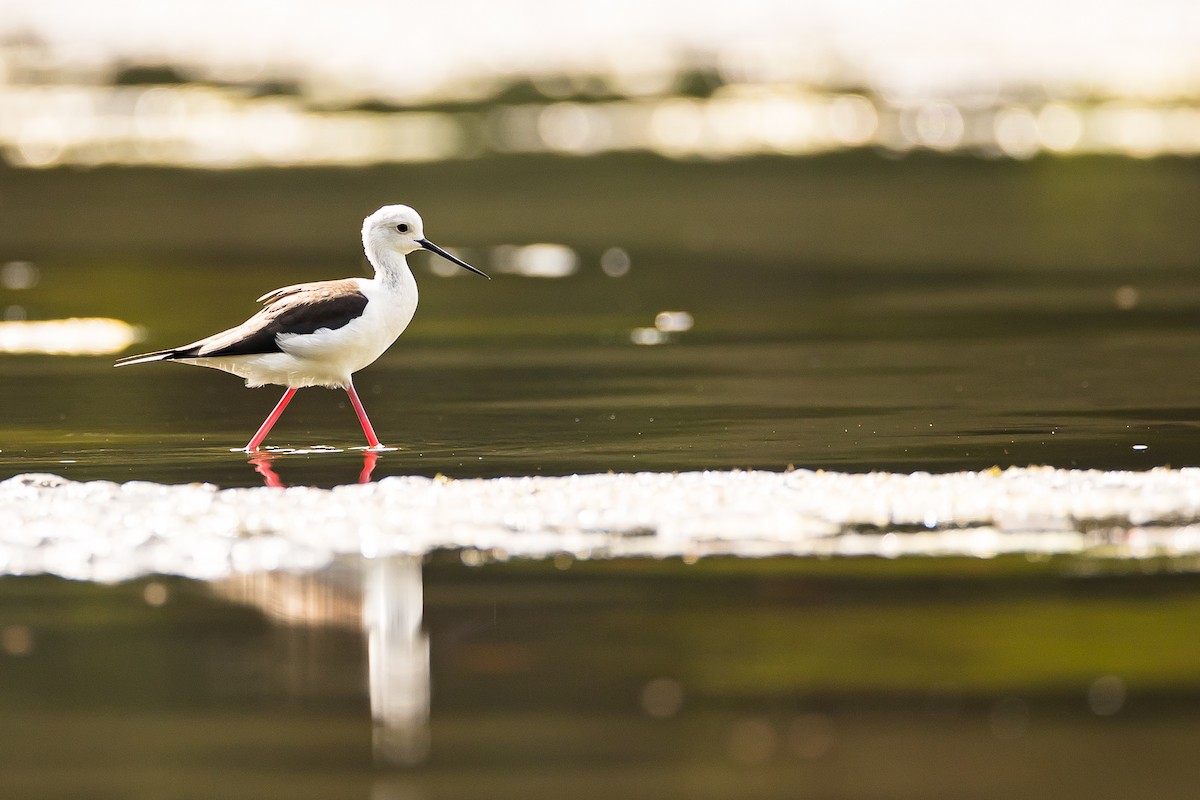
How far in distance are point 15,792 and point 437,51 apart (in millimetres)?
60337

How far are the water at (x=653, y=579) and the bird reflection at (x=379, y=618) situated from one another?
0.02 meters

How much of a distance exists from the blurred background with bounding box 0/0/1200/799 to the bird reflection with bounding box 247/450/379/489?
0.26ft

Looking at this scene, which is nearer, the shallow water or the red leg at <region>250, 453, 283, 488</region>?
the red leg at <region>250, 453, 283, 488</region>

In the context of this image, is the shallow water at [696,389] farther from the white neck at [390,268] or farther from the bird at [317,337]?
the white neck at [390,268]

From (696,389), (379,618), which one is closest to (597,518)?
(379,618)

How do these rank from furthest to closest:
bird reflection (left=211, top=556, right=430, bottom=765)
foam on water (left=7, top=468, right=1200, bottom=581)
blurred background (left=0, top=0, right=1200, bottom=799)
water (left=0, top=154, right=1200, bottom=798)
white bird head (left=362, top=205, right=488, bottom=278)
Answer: white bird head (left=362, top=205, right=488, bottom=278), foam on water (left=7, top=468, right=1200, bottom=581), bird reflection (left=211, top=556, right=430, bottom=765), blurred background (left=0, top=0, right=1200, bottom=799), water (left=0, top=154, right=1200, bottom=798)

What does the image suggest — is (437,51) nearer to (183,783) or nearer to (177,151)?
(177,151)

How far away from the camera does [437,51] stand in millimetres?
65438

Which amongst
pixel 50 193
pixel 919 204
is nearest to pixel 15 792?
pixel 919 204

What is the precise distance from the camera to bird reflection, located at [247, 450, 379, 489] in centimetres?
1057

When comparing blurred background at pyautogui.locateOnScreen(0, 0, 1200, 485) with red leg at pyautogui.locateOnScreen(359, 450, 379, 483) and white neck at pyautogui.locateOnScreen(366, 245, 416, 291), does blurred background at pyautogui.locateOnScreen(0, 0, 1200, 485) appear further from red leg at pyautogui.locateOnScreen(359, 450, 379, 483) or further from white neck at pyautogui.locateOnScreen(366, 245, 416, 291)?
white neck at pyautogui.locateOnScreen(366, 245, 416, 291)

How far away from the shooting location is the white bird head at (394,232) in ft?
40.6

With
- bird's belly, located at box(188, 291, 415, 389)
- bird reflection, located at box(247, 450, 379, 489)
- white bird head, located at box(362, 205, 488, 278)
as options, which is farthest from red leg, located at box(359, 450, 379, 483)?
white bird head, located at box(362, 205, 488, 278)

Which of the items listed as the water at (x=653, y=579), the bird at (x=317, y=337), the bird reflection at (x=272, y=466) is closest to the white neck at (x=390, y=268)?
the bird at (x=317, y=337)
